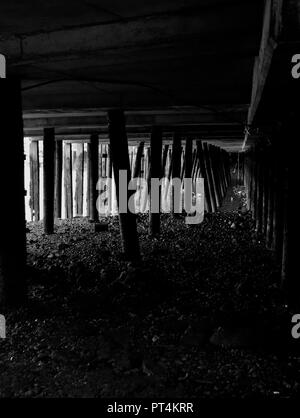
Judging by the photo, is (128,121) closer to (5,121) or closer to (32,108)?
(32,108)

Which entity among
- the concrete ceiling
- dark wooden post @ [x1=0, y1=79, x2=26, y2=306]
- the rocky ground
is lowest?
the rocky ground

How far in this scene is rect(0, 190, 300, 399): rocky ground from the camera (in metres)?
3.36

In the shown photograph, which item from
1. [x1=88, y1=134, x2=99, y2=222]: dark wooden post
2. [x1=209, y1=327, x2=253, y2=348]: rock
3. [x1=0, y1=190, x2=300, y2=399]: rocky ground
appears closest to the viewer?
[x1=0, y1=190, x2=300, y2=399]: rocky ground

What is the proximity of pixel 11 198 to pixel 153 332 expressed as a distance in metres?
2.05

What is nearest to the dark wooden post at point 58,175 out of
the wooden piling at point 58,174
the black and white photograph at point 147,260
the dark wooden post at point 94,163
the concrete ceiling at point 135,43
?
the wooden piling at point 58,174

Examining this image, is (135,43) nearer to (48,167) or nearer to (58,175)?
(48,167)

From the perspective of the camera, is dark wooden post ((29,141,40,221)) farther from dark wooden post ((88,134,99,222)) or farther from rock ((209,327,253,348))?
rock ((209,327,253,348))

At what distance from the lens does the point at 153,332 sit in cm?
429

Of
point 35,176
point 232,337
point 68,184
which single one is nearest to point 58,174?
point 35,176

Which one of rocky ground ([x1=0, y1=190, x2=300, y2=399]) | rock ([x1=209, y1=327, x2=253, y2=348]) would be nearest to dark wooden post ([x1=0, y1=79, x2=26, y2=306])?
rocky ground ([x1=0, y1=190, x2=300, y2=399])

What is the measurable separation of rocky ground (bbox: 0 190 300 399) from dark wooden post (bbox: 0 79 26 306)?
0.33 metres

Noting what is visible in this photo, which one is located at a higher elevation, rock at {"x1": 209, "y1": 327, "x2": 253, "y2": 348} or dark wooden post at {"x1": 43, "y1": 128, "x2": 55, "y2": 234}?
dark wooden post at {"x1": 43, "y1": 128, "x2": 55, "y2": 234}

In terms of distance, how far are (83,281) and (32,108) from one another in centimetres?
298

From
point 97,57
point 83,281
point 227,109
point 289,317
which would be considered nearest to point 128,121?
point 227,109
